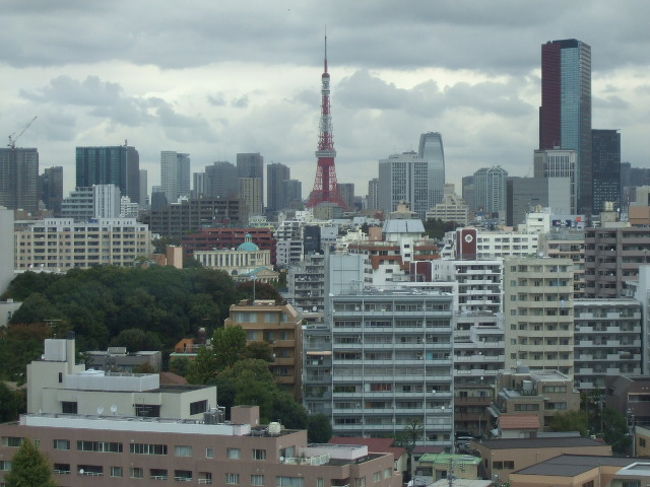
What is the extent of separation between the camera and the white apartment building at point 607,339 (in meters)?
43.9

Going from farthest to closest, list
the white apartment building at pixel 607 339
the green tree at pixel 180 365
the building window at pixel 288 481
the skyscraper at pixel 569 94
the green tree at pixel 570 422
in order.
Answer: the skyscraper at pixel 569 94, the white apartment building at pixel 607 339, the green tree at pixel 180 365, the green tree at pixel 570 422, the building window at pixel 288 481

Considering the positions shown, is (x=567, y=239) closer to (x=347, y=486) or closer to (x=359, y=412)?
Answer: (x=359, y=412)

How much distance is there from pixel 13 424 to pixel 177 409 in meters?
2.99

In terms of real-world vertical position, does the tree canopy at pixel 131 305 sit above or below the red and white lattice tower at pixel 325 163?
below

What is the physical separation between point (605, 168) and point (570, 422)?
15132 cm

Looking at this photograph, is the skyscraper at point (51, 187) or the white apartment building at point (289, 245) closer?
the white apartment building at point (289, 245)

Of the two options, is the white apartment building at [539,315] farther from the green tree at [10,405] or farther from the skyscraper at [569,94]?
the skyscraper at [569,94]

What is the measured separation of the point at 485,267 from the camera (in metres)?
59.4

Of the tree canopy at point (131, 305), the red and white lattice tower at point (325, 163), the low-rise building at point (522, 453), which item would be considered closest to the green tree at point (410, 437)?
the low-rise building at point (522, 453)

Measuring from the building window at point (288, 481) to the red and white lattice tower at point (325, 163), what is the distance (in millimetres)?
122230

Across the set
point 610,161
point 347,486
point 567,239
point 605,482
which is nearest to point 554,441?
point 605,482

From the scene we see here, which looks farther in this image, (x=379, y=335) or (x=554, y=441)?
(x=379, y=335)

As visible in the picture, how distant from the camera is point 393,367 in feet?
121

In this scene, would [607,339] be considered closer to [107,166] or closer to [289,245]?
[289,245]
